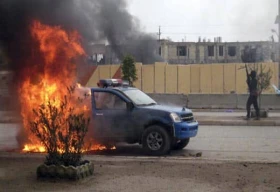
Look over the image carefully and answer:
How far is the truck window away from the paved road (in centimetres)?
→ 105

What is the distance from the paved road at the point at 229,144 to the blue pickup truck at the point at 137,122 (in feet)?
1.11

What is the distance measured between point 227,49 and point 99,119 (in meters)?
53.0

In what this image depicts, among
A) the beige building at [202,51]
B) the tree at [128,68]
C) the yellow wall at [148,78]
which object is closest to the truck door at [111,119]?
the tree at [128,68]

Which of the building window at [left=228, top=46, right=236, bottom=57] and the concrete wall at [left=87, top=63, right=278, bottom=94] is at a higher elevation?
the building window at [left=228, top=46, right=236, bottom=57]

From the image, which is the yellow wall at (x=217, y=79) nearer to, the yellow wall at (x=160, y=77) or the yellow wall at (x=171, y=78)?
the yellow wall at (x=171, y=78)

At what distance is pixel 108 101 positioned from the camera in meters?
11.5

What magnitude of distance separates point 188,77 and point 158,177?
27.0 metres

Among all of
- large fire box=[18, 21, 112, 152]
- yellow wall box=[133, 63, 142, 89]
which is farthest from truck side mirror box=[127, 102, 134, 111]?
yellow wall box=[133, 63, 142, 89]

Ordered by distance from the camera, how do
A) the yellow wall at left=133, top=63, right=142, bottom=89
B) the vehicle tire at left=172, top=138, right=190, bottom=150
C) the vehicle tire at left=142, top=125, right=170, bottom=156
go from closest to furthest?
the vehicle tire at left=142, top=125, right=170, bottom=156
the vehicle tire at left=172, top=138, right=190, bottom=150
the yellow wall at left=133, top=63, right=142, bottom=89

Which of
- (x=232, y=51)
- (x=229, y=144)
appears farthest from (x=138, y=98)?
(x=232, y=51)

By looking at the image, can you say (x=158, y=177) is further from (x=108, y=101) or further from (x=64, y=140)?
(x=108, y=101)

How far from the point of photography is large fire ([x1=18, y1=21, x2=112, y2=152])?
37.2 feet

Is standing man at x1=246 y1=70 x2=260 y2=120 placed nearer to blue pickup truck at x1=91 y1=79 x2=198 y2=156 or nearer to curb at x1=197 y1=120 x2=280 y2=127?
curb at x1=197 y1=120 x2=280 y2=127

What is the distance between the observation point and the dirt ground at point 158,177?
725 cm
